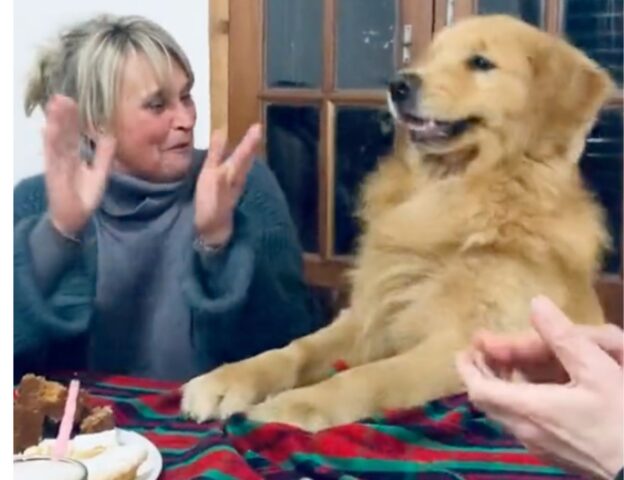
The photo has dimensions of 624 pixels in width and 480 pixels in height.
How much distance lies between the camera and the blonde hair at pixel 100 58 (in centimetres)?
105

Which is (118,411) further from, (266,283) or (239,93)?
(239,93)

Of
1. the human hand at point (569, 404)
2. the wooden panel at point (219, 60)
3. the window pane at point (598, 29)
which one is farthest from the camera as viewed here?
the wooden panel at point (219, 60)

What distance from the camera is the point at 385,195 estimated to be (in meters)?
1.02

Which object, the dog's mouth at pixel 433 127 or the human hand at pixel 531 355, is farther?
the dog's mouth at pixel 433 127

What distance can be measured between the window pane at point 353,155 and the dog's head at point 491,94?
0.02m

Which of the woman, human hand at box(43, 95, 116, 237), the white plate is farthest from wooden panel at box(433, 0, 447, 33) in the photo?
the white plate

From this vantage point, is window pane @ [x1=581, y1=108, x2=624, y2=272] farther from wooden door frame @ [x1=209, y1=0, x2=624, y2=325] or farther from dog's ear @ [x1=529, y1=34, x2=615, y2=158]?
wooden door frame @ [x1=209, y1=0, x2=624, y2=325]

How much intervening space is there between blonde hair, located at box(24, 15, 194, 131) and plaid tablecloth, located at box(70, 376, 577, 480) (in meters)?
0.34

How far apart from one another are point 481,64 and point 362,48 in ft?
0.37

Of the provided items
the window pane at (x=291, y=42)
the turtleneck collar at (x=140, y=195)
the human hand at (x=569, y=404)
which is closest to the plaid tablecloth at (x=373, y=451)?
the human hand at (x=569, y=404)

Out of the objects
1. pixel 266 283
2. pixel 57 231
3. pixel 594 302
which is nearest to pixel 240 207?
pixel 266 283

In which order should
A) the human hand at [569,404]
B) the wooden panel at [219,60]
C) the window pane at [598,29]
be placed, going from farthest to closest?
the wooden panel at [219,60] < the window pane at [598,29] < the human hand at [569,404]

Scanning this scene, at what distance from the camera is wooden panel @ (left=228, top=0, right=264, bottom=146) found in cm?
101

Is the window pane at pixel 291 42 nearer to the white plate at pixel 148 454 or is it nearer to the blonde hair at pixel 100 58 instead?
the blonde hair at pixel 100 58
